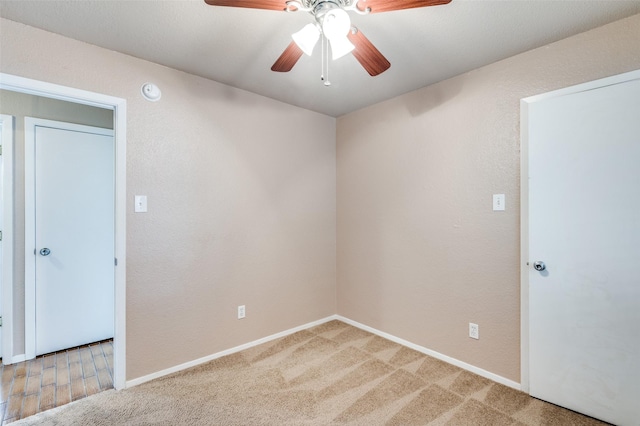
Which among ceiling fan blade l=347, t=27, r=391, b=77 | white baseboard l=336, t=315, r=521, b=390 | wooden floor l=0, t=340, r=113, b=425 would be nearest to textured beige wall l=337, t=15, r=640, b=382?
white baseboard l=336, t=315, r=521, b=390

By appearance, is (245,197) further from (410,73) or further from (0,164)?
(0,164)

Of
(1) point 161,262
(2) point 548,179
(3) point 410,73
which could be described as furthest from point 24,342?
(2) point 548,179

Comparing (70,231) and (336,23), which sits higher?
(336,23)

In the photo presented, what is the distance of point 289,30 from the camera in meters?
1.79

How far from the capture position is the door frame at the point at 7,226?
2.39 m

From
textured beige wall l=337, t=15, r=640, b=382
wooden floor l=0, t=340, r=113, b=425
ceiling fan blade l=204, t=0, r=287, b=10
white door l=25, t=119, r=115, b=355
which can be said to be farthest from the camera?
white door l=25, t=119, r=115, b=355

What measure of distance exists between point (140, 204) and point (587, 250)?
9.72 ft

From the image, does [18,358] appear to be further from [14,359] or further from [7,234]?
[7,234]

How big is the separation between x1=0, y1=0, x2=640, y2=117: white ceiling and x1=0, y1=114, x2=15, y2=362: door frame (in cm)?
116

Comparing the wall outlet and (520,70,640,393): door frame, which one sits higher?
(520,70,640,393): door frame

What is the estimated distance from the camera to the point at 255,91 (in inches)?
107

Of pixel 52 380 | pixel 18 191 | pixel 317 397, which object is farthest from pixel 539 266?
pixel 18 191

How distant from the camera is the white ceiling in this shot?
1613 millimetres

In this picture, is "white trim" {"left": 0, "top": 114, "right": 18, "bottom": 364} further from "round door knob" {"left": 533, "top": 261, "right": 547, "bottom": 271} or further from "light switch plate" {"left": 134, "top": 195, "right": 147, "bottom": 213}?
"round door knob" {"left": 533, "top": 261, "right": 547, "bottom": 271}
